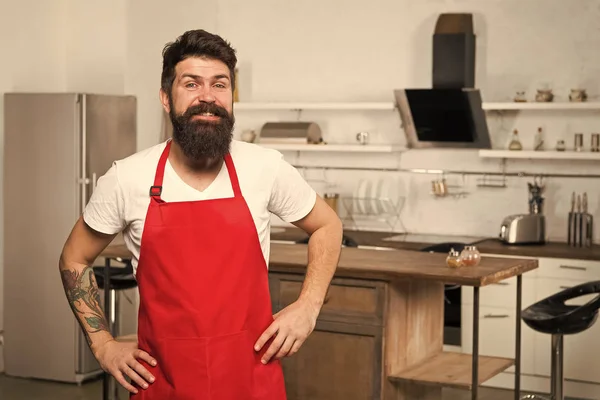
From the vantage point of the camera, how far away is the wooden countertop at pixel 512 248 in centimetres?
578

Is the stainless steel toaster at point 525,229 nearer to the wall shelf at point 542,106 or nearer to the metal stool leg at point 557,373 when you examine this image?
the wall shelf at point 542,106

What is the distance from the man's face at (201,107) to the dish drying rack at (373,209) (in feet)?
14.9

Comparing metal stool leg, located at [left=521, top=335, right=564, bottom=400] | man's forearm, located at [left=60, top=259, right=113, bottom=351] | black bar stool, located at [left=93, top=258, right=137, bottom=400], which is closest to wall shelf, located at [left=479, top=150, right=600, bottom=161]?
metal stool leg, located at [left=521, top=335, right=564, bottom=400]

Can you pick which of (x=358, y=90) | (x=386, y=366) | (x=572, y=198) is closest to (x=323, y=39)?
(x=358, y=90)


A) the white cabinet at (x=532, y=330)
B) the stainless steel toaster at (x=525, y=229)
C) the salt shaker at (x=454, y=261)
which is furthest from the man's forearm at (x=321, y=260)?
the stainless steel toaster at (x=525, y=229)

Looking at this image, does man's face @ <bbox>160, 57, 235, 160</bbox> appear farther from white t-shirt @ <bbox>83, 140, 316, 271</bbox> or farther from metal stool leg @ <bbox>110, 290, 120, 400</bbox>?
metal stool leg @ <bbox>110, 290, 120, 400</bbox>

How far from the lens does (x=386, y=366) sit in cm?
445

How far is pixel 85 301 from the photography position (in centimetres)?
247

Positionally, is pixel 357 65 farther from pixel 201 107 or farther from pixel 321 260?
pixel 201 107

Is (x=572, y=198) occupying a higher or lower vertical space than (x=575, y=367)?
higher

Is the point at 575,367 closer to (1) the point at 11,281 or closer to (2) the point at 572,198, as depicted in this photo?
(2) the point at 572,198

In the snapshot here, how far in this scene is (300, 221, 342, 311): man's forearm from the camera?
2.50 m

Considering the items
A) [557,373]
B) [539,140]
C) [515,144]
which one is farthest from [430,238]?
[557,373]

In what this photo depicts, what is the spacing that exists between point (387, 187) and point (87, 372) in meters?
2.38
